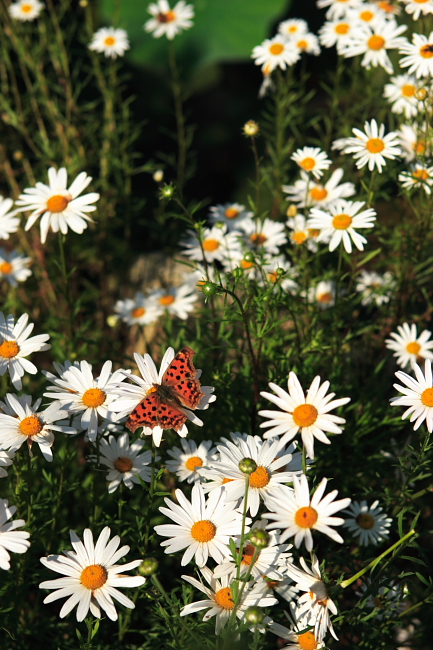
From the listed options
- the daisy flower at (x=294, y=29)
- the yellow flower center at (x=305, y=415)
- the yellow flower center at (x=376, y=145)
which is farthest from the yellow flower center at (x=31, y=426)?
the daisy flower at (x=294, y=29)

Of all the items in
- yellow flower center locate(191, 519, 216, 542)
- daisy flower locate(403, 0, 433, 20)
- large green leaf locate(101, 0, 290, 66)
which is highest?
large green leaf locate(101, 0, 290, 66)

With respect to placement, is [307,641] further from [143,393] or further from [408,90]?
[408,90]

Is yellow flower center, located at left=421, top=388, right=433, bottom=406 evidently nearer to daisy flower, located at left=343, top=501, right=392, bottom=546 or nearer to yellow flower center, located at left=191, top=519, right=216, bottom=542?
daisy flower, located at left=343, top=501, right=392, bottom=546

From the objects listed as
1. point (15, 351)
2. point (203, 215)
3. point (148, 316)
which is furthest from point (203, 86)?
point (15, 351)

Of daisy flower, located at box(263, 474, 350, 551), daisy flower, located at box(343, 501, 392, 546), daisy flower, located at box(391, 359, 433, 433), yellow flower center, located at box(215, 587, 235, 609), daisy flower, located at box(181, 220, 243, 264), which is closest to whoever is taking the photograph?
daisy flower, located at box(263, 474, 350, 551)

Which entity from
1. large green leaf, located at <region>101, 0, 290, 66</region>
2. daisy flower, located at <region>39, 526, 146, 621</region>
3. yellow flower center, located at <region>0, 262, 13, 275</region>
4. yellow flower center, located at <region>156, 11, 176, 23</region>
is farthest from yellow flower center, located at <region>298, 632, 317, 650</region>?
large green leaf, located at <region>101, 0, 290, 66</region>

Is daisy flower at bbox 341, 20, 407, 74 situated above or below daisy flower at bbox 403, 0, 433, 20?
above

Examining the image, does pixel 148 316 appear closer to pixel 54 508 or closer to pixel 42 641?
pixel 54 508

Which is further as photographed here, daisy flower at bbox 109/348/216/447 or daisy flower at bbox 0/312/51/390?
daisy flower at bbox 0/312/51/390

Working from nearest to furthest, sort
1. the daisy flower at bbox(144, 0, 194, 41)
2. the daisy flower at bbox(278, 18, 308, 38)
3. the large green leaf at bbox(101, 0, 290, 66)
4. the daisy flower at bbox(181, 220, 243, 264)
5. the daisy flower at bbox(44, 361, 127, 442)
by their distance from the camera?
the daisy flower at bbox(44, 361, 127, 442), the daisy flower at bbox(181, 220, 243, 264), the daisy flower at bbox(278, 18, 308, 38), the daisy flower at bbox(144, 0, 194, 41), the large green leaf at bbox(101, 0, 290, 66)
